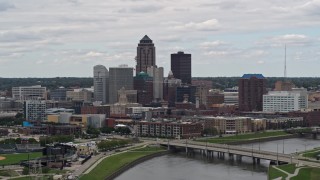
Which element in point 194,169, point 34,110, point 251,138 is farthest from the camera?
point 34,110

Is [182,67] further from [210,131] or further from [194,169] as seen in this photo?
[194,169]

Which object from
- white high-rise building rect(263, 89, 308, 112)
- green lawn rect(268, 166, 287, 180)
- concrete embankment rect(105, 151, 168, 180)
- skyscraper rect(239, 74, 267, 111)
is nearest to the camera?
green lawn rect(268, 166, 287, 180)

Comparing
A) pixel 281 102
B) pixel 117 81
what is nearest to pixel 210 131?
pixel 281 102

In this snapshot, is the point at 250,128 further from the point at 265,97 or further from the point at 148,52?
the point at 148,52

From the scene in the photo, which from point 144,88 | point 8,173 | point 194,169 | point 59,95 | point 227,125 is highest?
point 144,88

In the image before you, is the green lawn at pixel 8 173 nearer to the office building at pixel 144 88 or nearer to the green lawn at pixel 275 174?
the green lawn at pixel 275 174

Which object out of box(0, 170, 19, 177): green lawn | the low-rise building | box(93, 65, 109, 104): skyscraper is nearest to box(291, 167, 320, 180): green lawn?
box(0, 170, 19, 177): green lawn

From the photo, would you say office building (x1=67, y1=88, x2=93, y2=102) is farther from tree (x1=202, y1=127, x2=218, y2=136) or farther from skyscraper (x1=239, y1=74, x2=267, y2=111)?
tree (x1=202, y1=127, x2=218, y2=136)
